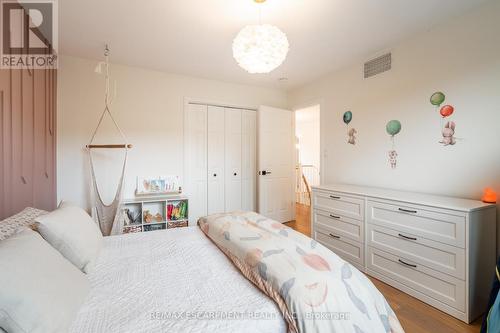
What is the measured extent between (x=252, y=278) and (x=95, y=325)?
0.64m

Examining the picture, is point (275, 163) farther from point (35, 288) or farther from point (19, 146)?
point (35, 288)

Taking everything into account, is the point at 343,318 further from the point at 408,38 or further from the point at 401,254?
the point at 408,38

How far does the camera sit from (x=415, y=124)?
227cm

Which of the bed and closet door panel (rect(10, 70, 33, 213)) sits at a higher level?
closet door panel (rect(10, 70, 33, 213))

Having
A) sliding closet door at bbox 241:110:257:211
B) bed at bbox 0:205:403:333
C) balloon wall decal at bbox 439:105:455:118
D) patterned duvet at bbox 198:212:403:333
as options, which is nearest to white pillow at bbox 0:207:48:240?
bed at bbox 0:205:403:333

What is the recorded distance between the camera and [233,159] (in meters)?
3.75

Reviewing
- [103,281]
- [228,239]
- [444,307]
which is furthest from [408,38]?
[103,281]

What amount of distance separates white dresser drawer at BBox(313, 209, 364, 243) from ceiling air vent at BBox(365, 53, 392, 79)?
5.65ft

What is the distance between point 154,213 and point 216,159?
1.20 metres

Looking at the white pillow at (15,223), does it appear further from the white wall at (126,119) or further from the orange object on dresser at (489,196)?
the orange object on dresser at (489,196)

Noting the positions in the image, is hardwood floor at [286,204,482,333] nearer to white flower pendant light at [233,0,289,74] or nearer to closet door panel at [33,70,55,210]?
white flower pendant light at [233,0,289,74]

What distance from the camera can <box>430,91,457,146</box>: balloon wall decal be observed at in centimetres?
202

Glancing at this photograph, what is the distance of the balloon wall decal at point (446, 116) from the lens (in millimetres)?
2023

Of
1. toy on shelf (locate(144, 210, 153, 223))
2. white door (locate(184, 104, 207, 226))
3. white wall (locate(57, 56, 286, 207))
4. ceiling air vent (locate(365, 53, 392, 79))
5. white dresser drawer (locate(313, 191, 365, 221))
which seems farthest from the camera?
white door (locate(184, 104, 207, 226))
